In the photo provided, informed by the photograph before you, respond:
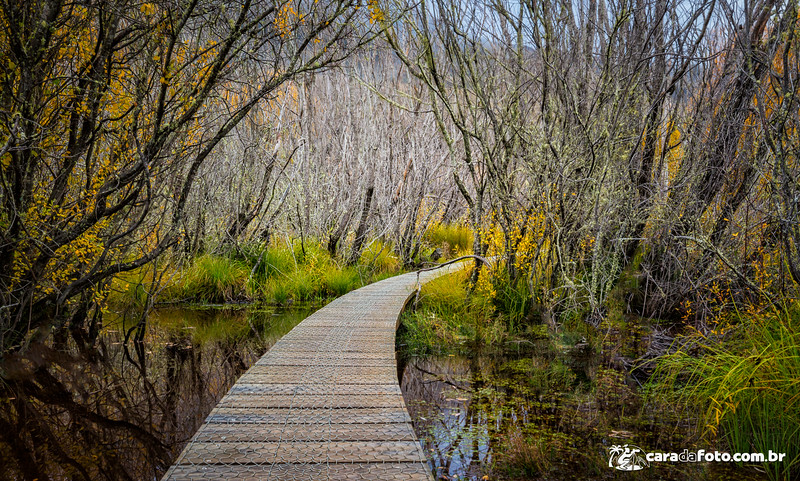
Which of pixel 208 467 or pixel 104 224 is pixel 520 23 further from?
pixel 208 467

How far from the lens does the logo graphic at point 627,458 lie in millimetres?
3309

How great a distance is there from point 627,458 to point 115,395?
148 inches

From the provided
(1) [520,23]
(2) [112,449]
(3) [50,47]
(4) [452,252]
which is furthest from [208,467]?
(4) [452,252]

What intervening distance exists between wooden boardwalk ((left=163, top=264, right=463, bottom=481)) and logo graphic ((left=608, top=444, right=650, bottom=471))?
130 centimetres

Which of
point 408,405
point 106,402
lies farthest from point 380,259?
point 106,402

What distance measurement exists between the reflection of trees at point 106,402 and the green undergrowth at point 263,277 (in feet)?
6.50

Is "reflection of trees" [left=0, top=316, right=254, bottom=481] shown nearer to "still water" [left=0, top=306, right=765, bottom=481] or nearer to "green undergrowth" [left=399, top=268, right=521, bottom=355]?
Answer: "still water" [left=0, top=306, right=765, bottom=481]

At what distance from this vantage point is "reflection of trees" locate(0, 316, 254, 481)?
11.1 ft

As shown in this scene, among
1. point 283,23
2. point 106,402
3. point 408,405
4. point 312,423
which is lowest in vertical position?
point 408,405

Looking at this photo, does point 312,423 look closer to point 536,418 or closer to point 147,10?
point 536,418

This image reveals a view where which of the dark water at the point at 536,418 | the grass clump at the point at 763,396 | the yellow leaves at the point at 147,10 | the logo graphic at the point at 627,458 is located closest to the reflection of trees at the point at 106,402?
the dark water at the point at 536,418

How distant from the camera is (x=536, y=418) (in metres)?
4.06

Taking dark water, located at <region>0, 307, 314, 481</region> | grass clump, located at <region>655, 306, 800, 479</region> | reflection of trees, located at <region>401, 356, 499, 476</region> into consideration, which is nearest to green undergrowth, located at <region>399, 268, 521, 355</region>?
reflection of trees, located at <region>401, 356, 499, 476</region>

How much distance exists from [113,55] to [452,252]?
32.1 feet
